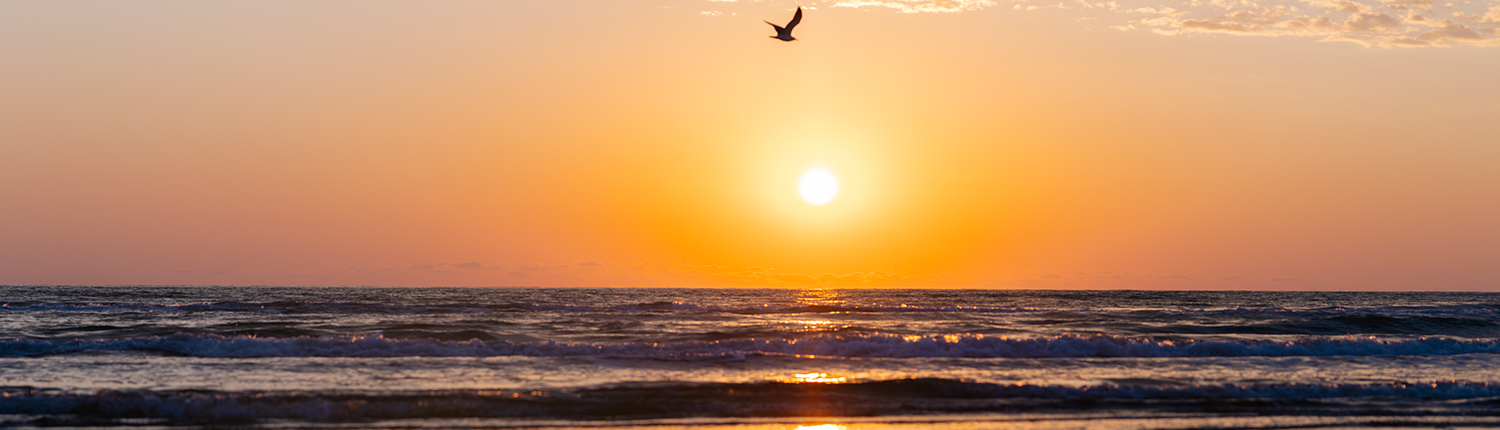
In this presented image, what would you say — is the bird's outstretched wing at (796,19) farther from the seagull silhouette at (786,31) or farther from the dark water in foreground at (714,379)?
the dark water in foreground at (714,379)

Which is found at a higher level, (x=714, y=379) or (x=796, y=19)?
(x=796, y=19)

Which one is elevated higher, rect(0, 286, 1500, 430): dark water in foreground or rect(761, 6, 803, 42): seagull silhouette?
rect(761, 6, 803, 42): seagull silhouette

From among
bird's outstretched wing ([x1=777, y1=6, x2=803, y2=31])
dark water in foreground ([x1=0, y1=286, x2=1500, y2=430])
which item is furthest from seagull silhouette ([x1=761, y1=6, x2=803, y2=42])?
dark water in foreground ([x1=0, y1=286, x2=1500, y2=430])

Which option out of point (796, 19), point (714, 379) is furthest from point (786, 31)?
point (714, 379)

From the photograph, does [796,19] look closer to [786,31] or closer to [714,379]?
[786,31]

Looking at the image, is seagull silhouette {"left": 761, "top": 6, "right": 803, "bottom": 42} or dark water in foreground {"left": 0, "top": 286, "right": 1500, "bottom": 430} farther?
seagull silhouette {"left": 761, "top": 6, "right": 803, "bottom": 42}

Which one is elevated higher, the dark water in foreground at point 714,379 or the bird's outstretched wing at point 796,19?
the bird's outstretched wing at point 796,19

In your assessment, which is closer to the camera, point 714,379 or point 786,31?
point 714,379

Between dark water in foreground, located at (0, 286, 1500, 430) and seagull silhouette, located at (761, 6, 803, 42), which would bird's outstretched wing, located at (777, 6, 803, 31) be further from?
dark water in foreground, located at (0, 286, 1500, 430)

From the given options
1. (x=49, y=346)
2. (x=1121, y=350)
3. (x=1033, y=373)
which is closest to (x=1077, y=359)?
(x=1121, y=350)

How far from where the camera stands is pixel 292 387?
53.7 ft

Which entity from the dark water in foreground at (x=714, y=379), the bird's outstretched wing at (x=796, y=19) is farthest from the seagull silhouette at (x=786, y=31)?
the dark water in foreground at (x=714, y=379)

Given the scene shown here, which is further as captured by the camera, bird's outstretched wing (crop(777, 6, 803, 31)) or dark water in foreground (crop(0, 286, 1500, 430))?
bird's outstretched wing (crop(777, 6, 803, 31))

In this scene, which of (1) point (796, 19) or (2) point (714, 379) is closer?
(2) point (714, 379)
